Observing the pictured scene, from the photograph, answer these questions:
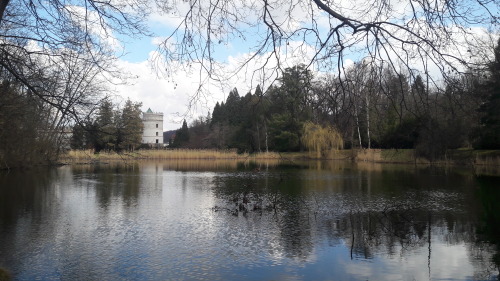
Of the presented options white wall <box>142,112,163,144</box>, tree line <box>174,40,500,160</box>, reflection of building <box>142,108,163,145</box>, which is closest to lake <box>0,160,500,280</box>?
tree line <box>174,40,500,160</box>

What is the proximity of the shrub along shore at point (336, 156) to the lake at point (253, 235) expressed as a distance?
296 cm

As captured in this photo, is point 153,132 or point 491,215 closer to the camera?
point 491,215

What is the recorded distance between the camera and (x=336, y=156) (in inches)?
1444

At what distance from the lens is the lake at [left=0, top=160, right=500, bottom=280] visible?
6281 millimetres

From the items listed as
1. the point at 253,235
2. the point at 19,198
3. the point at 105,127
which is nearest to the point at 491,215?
the point at 253,235

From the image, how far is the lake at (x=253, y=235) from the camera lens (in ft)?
20.6

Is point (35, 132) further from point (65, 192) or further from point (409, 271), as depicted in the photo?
point (409, 271)

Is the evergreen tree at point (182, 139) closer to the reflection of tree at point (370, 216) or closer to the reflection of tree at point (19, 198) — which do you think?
the reflection of tree at point (19, 198)

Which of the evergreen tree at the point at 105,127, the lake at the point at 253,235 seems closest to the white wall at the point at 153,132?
the lake at the point at 253,235

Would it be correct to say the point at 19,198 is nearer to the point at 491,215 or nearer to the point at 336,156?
the point at 491,215

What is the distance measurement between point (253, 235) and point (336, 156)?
2920cm

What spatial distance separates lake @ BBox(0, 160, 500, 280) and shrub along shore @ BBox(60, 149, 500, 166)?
2.96 meters

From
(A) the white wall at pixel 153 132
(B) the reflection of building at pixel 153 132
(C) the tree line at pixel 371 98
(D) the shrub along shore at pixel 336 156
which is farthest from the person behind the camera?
(A) the white wall at pixel 153 132

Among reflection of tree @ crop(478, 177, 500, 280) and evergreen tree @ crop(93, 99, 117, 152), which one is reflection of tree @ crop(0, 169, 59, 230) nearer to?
evergreen tree @ crop(93, 99, 117, 152)
